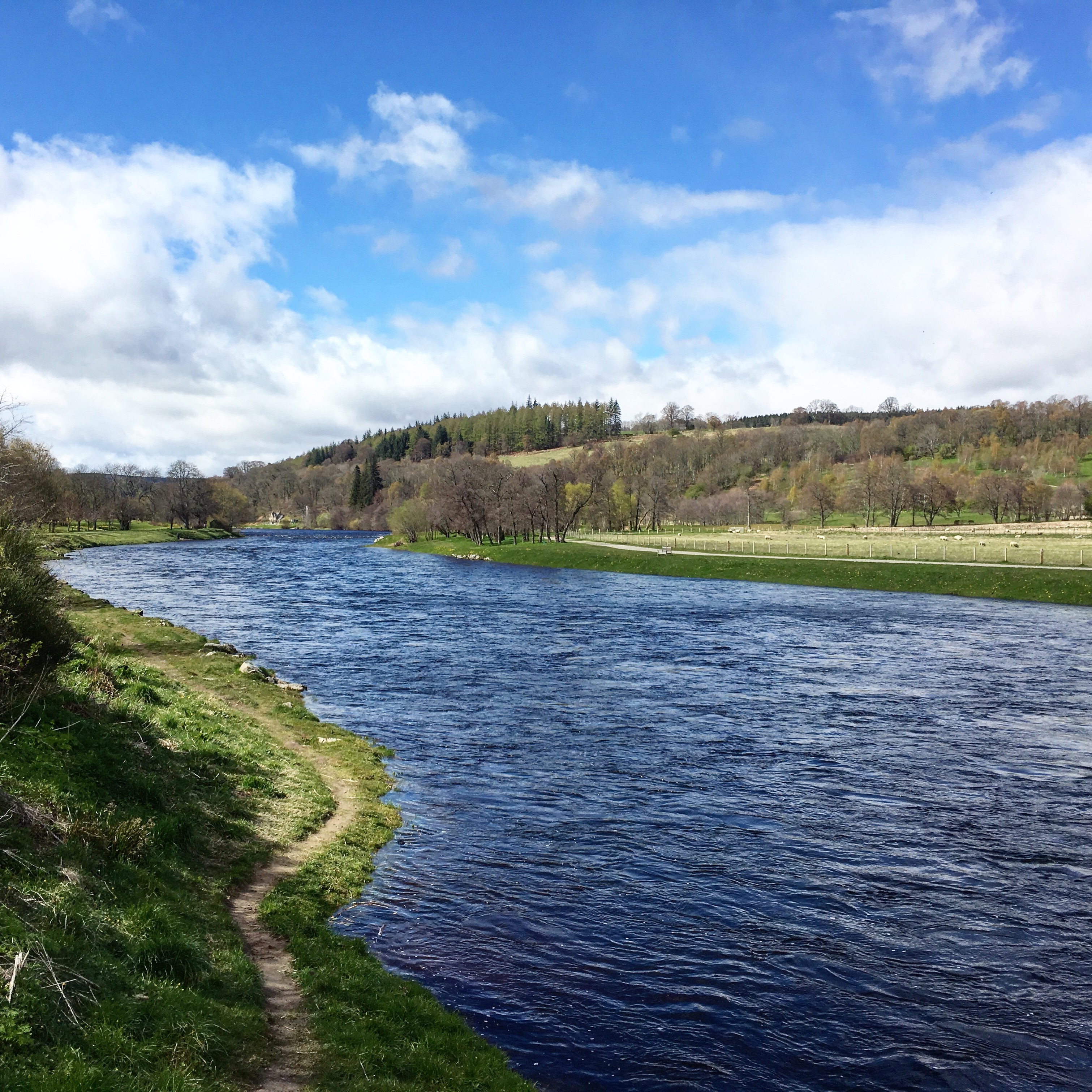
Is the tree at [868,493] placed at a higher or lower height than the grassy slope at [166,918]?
higher

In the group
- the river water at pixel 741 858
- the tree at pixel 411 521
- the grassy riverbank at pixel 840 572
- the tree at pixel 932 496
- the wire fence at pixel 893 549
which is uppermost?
the tree at pixel 932 496

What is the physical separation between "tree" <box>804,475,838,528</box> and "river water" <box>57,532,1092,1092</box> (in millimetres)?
127287

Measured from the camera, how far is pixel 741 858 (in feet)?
50.0

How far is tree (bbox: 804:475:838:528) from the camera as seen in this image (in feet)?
527

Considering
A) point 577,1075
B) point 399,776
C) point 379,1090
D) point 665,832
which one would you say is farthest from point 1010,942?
point 399,776

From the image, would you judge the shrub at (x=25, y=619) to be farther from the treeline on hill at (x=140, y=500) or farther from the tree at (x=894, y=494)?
the tree at (x=894, y=494)

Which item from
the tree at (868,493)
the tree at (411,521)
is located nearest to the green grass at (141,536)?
the tree at (411,521)

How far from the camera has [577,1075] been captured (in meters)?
9.32

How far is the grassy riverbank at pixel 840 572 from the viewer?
58.7 meters

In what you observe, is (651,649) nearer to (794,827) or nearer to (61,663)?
(794,827)

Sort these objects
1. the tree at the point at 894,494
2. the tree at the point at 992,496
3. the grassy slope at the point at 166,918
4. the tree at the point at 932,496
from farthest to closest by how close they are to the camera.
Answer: the tree at the point at 894,494 < the tree at the point at 992,496 < the tree at the point at 932,496 < the grassy slope at the point at 166,918

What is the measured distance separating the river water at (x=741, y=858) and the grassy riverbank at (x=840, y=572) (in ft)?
79.3

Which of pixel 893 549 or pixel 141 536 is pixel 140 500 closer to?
pixel 141 536

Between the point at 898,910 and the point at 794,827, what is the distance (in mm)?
3605
